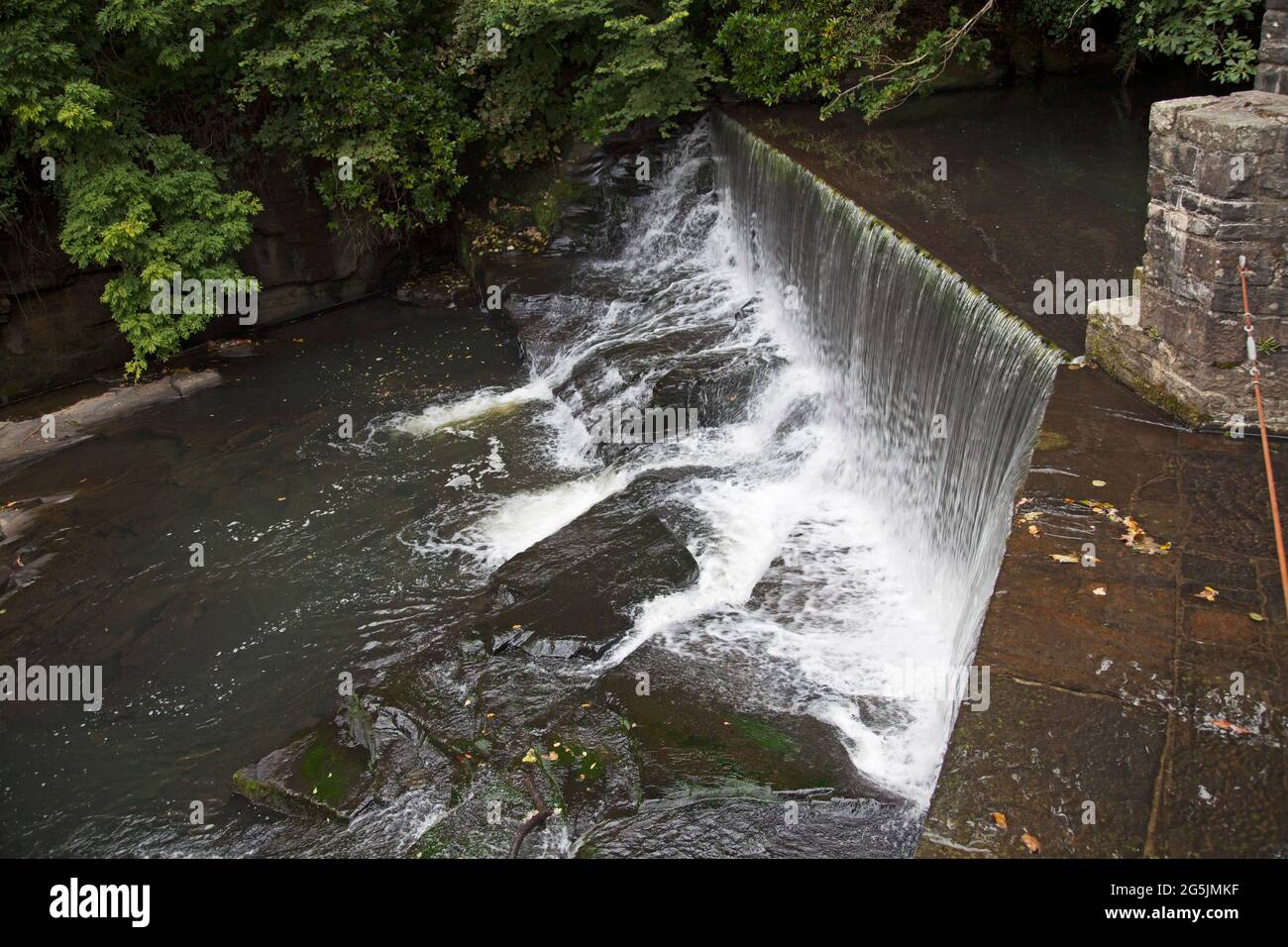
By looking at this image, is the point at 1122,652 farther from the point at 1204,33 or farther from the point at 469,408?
the point at 469,408

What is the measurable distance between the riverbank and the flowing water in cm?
43

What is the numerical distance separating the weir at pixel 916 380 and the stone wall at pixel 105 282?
529 cm

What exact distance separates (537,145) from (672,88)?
6.03ft

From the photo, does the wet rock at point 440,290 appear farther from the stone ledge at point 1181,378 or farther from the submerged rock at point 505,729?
the stone ledge at point 1181,378

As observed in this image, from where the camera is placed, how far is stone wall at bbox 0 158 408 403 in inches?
440

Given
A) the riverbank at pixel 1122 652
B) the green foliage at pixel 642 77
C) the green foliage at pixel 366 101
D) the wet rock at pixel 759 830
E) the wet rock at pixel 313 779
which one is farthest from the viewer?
the green foliage at pixel 642 77

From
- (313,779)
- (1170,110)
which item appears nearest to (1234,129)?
(1170,110)

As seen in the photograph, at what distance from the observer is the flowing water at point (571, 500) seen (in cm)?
632

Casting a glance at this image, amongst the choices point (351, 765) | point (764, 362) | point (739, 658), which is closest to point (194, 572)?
point (351, 765)

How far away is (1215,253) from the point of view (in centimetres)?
541

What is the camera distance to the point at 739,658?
650 cm

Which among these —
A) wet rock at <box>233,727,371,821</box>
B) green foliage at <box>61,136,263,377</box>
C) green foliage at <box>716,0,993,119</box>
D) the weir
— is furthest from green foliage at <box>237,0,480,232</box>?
wet rock at <box>233,727,371,821</box>

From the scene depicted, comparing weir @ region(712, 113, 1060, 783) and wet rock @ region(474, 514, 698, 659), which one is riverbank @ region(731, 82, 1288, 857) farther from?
wet rock @ region(474, 514, 698, 659)

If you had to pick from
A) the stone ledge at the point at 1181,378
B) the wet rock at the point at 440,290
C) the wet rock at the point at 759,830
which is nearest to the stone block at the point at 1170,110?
the stone ledge at the point at 1181,378
